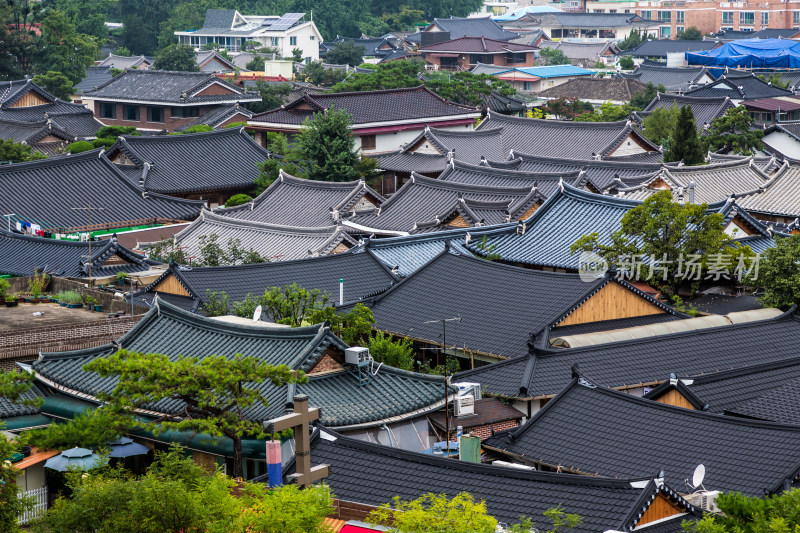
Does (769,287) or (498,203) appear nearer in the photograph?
(769,287)

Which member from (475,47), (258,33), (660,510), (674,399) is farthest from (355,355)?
(258,33)

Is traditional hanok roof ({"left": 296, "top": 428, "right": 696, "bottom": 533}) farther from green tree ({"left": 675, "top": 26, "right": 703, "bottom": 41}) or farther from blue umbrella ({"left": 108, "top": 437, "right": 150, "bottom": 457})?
green tree ({"left": 675, "top": 26, "right": 703, "bottom": 41})

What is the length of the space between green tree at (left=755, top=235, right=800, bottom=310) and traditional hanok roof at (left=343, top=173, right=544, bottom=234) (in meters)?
10.6

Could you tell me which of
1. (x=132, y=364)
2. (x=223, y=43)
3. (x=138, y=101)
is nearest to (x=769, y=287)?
(x=132, y=364)

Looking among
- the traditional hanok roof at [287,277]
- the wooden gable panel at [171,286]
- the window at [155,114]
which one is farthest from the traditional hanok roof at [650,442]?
the window at [155,114]

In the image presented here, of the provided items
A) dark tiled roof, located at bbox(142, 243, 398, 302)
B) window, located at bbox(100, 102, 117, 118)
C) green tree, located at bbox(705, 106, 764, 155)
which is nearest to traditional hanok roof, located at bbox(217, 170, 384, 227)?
dark tiled roof, located at bbox(142, 243, 398, 302)

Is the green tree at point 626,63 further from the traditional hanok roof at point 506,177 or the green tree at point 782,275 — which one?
the green tree at point 782,275

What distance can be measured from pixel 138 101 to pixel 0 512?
60.6 meters

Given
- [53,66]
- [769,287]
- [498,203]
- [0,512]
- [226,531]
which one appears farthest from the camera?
[53,66]

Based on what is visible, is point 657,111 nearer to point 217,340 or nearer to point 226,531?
point 217,340

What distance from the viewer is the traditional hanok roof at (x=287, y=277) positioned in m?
30.0

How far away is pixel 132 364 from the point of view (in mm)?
18453

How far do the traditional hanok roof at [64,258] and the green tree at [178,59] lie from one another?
55.4 metres

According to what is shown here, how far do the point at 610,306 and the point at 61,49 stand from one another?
64598 mm
